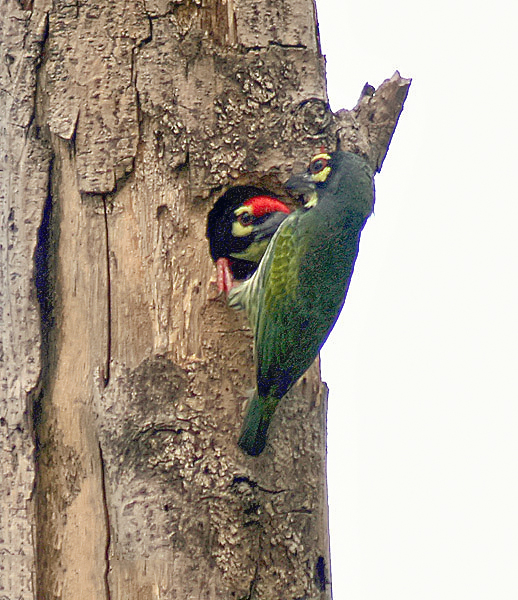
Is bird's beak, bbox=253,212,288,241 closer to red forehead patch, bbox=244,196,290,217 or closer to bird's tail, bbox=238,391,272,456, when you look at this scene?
red forehead patch, bbox=244,196,290,217

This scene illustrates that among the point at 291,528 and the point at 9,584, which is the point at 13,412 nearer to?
the point at 9,584

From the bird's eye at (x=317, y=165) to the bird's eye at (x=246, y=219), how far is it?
0.25 m

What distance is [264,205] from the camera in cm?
327

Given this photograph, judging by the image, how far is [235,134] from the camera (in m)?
3.11

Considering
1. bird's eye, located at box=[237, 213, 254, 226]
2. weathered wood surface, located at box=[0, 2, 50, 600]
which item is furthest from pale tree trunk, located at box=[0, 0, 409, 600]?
bird's eye, located at box=[237, 213, 254, 226]

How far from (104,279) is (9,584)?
0.91 meters

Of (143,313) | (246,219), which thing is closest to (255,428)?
(143,313)

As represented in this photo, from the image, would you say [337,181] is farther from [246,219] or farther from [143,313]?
[143,313]

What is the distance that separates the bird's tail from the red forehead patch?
2.02ft

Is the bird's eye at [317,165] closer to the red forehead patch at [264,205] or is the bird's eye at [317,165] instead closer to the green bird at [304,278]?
the green bird at [304,278]

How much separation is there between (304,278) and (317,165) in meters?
0.34

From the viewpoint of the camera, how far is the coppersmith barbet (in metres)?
3.23

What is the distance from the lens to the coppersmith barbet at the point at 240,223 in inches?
127

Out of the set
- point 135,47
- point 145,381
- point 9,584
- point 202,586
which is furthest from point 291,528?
point 135,47
